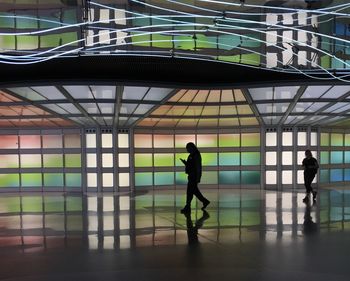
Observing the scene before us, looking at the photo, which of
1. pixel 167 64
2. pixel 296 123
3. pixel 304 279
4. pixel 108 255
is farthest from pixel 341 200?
pixel 108 255

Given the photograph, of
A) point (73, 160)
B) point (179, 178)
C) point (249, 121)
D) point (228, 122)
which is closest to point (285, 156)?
point (249, 121)

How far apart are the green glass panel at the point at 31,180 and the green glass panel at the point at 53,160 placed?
2.37 feet

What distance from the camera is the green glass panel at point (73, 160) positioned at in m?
17.8

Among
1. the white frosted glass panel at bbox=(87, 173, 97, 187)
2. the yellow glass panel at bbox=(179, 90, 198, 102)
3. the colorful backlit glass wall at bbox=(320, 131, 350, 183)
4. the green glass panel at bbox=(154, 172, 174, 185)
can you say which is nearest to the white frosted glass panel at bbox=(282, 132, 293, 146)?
the colorful backlit glass wall at bbox=(320, 131, 350, 183)

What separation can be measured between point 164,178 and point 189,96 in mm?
6559

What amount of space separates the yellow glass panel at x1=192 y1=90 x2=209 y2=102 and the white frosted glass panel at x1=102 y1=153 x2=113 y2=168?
5.58 metres

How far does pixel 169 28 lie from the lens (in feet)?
33.9

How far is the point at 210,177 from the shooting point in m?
18.6

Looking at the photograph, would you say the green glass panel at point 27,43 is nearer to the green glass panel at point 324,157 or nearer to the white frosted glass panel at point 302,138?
the white frosted glass panel at point 302,138

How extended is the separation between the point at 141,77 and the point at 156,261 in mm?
6284

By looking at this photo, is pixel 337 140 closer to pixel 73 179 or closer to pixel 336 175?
pixel 336 175

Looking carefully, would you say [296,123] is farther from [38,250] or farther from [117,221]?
[38,250]

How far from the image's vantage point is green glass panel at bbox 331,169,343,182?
64.1ft

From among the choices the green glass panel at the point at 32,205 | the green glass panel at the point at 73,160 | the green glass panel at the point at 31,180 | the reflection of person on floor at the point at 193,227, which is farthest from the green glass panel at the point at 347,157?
the green glass panel at the point at 31,180
